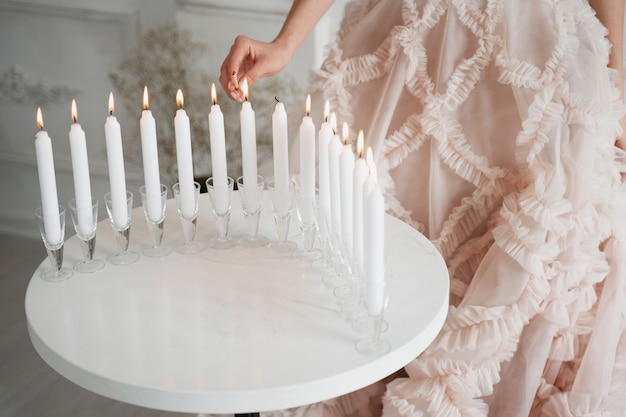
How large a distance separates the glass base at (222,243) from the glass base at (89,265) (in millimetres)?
185

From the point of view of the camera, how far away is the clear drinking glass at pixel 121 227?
1.28m

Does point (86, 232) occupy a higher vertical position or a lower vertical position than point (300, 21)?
lower

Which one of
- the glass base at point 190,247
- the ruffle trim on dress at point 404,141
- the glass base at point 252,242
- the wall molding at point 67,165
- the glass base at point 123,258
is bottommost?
the wall molding at point 67,165

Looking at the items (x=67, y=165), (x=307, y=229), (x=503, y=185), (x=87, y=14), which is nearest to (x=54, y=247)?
(x=307, y=229)

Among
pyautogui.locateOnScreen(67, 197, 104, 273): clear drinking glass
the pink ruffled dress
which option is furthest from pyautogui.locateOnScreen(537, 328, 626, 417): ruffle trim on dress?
pyautogui.locateOnScreen(67, 197, 104, 273): clear drinking glass

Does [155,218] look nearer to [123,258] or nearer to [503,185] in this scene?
[123,258]

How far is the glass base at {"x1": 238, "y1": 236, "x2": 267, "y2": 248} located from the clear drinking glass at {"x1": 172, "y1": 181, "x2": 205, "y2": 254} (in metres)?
0.07

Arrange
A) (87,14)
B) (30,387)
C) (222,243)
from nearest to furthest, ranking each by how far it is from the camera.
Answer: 1. (222,243)
2. (30,387)
3. (87,14)

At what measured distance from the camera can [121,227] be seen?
50.8 inches

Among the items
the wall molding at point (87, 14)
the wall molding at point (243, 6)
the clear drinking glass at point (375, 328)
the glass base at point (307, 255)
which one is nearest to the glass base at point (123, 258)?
the glass base at point (307, 255)

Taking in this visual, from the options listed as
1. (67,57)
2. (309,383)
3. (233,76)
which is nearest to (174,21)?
(67,57)

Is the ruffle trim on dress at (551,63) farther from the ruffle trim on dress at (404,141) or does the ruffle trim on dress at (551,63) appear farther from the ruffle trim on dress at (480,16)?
the ruffle trim on dress at (404,141)

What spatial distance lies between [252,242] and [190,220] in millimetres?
114

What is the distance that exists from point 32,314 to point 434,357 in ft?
2.12
